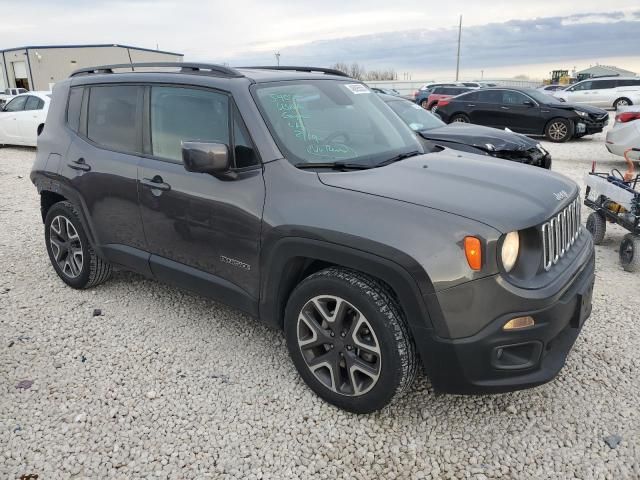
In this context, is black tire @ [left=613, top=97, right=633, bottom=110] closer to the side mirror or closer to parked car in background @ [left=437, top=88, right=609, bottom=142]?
parked car in background @ [left=437, top=88, right=609, bottom=142]

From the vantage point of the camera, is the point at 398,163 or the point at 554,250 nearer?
the point at 554,250

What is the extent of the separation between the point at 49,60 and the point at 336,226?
48.2 m

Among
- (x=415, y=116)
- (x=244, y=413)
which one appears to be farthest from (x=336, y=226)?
(x=415, y=116)

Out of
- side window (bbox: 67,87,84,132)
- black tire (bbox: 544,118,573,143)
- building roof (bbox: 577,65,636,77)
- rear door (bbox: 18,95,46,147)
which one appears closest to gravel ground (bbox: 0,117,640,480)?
side window (bbox: 67,87,84,132)

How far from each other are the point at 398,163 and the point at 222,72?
1334 millimetres

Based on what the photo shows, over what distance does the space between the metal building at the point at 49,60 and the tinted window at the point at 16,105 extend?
28.5m

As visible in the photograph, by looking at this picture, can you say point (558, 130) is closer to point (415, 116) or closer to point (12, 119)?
point (415, 116)

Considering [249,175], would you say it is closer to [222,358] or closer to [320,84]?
[320,84]

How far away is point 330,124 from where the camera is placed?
11.0 feet

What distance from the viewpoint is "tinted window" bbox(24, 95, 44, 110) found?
43.7 feet

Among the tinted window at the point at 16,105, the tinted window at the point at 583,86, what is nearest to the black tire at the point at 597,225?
the tinted window at the point at 16,105

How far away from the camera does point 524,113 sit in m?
14.8

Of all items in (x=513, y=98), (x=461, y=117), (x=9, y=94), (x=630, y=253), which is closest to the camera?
(x=630, y=253)

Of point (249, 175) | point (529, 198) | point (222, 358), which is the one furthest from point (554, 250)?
point (222, 358)
